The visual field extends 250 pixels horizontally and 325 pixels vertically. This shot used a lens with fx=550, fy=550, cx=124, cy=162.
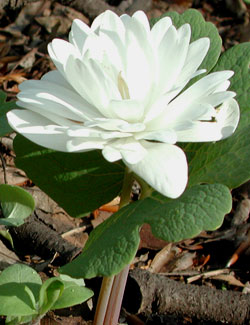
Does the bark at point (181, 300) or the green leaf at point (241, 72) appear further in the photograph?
the bark at point (181, 300)

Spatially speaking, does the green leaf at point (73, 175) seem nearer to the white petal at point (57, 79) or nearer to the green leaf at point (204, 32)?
the white petal at point (57, 79)

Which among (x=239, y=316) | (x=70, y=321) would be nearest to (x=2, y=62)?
(x=70, y=321)

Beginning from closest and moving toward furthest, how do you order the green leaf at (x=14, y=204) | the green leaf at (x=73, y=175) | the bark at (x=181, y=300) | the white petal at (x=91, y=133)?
the white petal at (x=91, y=133)
the green leaf at (x=73, y=175)
the green leaf at (x=14, y=204)
the bark at (x=181, y=300)

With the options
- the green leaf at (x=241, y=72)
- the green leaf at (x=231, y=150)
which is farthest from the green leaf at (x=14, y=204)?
the green leaf at (x=241, y=72)

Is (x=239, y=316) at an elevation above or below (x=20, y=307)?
below

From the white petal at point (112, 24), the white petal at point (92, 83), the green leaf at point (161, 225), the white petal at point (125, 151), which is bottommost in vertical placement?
the green leaf at point (161, 225)

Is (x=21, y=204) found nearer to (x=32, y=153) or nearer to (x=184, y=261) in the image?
(x=32, y=153)

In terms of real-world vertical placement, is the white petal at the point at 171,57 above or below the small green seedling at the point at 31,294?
above

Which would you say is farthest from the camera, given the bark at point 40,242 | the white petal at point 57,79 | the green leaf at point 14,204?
the bark at point 40,242

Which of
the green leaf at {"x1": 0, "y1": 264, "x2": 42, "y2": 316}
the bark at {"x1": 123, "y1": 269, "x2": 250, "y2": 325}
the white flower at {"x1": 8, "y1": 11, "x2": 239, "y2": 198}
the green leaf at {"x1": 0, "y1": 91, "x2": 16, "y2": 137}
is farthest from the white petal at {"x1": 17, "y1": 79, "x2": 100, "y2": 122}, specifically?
the bark at {"x1": 123, "y1": 269, "x2": 250, "y2": 325}
